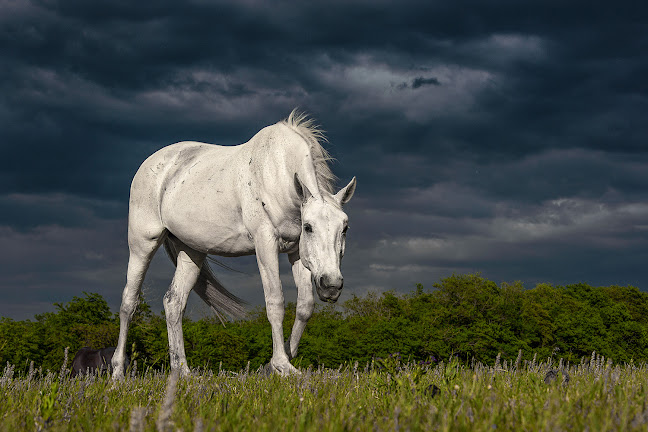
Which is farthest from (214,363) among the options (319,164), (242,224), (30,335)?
(319,164)

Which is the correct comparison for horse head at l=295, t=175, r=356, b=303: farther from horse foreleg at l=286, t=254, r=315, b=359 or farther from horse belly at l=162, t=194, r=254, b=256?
horse belly at l=162, t=194, r=254, b=256

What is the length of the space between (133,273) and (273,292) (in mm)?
3530

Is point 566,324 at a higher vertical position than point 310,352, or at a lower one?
higher

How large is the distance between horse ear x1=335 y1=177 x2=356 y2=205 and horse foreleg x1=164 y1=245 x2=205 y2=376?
335 centimetres

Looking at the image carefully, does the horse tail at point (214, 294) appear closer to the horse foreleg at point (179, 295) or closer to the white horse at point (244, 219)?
the white horse at point (244, 219)

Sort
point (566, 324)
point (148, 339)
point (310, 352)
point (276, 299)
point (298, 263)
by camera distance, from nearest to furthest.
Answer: point (276, 299)
point (298, 263)
point (148, 339)
point (310, 352)
point (566, 324)

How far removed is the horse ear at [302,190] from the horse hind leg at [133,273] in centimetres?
333

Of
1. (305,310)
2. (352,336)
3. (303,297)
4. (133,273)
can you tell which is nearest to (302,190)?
(303,297)

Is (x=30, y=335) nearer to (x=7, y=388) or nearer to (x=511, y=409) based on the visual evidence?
(x=7, y=388)

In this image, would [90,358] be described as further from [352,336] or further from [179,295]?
[352,336]

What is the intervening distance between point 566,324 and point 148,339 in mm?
13309

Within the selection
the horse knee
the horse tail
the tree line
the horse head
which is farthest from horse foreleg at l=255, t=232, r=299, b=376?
the tree line

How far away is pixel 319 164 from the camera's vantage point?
23.0 ft

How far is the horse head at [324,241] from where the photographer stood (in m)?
5.83
